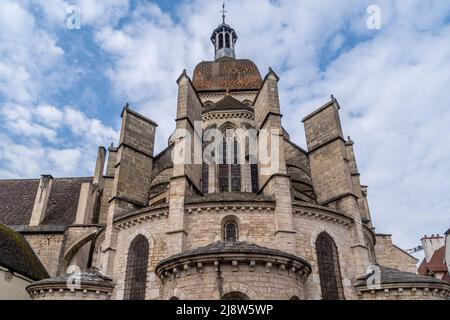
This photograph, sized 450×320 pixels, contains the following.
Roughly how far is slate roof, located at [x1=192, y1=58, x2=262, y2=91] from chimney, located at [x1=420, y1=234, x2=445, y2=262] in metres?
17.7

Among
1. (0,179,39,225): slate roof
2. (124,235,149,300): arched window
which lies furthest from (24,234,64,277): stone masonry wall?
(124,235,149,300): arched window

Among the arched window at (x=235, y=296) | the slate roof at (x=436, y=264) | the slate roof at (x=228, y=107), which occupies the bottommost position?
the arched window at (x=235, y=296)

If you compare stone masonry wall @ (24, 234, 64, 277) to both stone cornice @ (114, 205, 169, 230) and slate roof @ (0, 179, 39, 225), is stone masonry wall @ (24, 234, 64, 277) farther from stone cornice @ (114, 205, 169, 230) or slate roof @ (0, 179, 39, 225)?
stone cornice @ (114, 205, 169, 230)

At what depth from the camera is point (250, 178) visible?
20.3m

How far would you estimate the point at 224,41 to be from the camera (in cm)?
3609

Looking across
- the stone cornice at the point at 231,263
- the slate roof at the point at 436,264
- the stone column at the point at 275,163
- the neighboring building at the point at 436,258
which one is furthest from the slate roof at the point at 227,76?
the stone cornice at the point at 231,263

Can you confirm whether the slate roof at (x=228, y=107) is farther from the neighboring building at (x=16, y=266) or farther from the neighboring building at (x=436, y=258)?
the neighboring building at (x=436, y=258)

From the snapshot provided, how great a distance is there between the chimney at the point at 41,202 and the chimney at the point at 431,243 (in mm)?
27121

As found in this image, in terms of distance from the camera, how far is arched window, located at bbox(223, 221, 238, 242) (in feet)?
49.2

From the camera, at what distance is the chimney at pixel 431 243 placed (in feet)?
99.5

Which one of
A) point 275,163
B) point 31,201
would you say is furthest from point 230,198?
point 31,201
